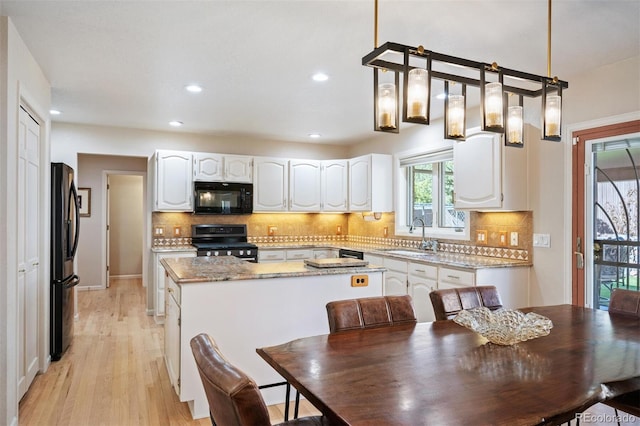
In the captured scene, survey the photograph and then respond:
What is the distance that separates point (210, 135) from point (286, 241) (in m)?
1.89

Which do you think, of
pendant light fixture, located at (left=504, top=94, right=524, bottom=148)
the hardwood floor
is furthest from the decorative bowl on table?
the hardwood floor

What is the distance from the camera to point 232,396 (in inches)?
39.4

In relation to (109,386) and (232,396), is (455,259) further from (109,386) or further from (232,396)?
(232,396)

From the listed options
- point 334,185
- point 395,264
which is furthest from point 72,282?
point 334,185

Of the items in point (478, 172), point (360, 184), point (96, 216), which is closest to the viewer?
point (478, 172)

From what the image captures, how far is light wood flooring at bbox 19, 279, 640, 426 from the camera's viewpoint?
2.67 m

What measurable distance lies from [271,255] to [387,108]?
4016mm

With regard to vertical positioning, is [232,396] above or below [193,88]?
below

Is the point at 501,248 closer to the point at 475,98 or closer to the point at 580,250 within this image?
the point at 580,250

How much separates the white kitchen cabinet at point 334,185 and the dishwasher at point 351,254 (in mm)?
747

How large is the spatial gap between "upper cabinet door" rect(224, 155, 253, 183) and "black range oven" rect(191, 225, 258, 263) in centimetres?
70

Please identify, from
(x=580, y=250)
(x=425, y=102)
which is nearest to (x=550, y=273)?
(x=580, y=250)

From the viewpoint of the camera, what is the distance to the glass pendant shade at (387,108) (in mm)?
1877

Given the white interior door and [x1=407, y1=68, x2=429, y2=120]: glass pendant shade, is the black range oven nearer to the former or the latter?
the white interior door
